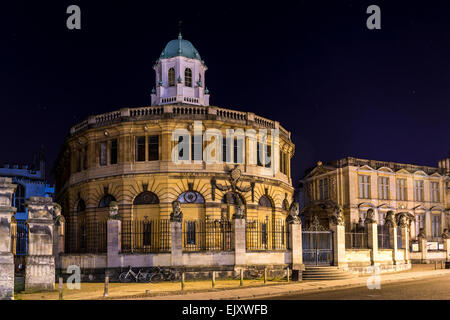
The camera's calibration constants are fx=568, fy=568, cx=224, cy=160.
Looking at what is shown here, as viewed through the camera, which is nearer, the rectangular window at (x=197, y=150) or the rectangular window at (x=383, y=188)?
the rectangular window at (x=197, y=150)

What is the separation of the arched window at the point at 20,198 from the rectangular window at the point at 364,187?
41.0 m

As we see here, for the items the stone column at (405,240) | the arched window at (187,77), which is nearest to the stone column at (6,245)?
the stone column at (405,240)

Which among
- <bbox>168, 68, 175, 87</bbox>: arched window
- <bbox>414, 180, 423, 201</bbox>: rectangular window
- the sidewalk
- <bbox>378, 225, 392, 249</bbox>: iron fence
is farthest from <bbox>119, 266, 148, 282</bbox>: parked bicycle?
<bbox>414, 180, 423, 201</bbox>: rectangular window

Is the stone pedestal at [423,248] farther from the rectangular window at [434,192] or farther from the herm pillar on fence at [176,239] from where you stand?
the herm pillar on fence at [176,239]

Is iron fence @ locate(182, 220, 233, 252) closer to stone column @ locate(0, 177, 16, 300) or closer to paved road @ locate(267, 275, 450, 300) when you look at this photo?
paved road @ locate(267, 275, 450, 300)

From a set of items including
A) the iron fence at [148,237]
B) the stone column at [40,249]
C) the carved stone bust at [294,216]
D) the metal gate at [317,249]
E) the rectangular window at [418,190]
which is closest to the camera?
the stone column at [40,249]

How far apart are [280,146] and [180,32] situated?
55.5 feet

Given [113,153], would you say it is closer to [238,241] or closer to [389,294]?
[238,241]

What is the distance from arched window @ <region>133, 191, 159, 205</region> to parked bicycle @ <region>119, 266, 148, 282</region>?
1008 cm

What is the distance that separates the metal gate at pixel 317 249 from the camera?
3453 centimetres

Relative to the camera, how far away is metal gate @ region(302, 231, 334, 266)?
3453 centimetres

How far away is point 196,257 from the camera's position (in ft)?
102

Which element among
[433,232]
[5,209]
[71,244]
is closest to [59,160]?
[71,244]

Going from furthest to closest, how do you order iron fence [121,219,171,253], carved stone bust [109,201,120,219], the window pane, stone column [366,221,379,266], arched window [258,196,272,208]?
arched window [258,196,272,208]
the window pane
iron fence [121,219,171,253]
stone column [366,221,379,266]
carved stone bust [109,201,120,219]
